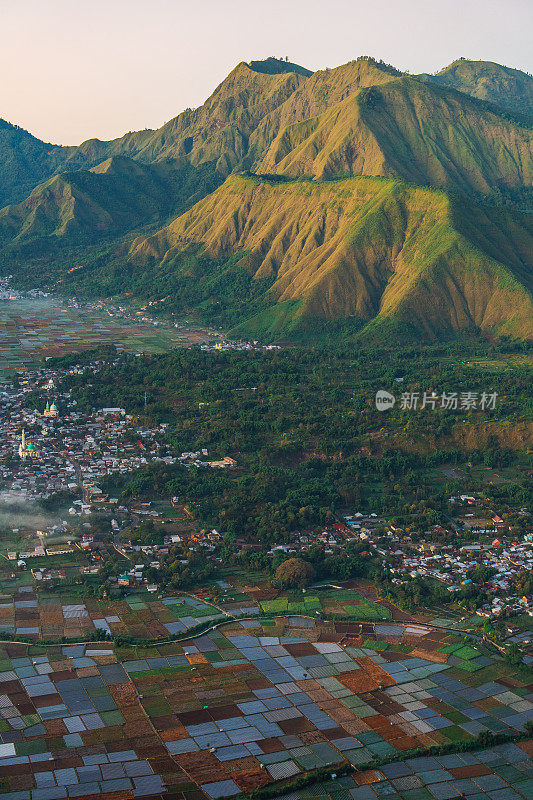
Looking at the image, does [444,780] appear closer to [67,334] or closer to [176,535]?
[176,535]

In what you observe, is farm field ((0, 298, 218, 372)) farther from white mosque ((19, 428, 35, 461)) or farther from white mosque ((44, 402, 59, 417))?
white mosque ((19, 428, 35, 461))

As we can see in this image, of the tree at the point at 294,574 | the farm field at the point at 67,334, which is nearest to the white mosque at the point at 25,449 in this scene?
the tree at the point at 294,574

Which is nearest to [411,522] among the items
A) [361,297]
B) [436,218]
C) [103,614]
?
[103,614]

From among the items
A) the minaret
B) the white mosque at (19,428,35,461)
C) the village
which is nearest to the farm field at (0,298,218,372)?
the minaret

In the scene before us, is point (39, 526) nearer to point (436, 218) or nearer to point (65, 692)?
point (65, 692)

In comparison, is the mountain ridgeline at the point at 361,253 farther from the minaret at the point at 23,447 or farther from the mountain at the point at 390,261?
the minaret at the point at 23,447

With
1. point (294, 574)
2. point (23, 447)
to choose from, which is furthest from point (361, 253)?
point (294, 574)
